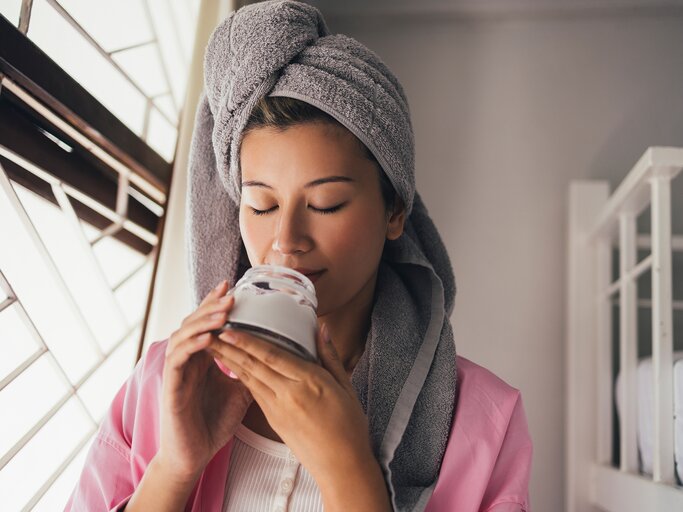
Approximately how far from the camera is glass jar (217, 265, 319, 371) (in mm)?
639

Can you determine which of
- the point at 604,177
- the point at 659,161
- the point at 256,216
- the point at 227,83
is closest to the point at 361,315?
the point at 256,216

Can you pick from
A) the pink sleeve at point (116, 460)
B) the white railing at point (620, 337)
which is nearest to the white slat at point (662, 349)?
the white railing at point (620, 337)

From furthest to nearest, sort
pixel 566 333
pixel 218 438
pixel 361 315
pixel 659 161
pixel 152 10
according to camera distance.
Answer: pixel 566 333
pixel 152 10
pixel 659 161
pixel 361 315
pixel 218 438

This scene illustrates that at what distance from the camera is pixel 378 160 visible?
92cm

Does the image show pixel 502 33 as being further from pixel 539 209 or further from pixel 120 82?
pixel 120 82

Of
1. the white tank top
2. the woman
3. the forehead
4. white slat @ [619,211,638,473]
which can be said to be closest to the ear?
the woman

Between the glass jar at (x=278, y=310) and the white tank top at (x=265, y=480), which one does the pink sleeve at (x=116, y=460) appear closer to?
the white tank top at (x=265, y=480)

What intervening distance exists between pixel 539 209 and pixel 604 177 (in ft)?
0.77

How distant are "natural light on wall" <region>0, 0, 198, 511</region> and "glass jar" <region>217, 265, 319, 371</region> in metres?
0.58

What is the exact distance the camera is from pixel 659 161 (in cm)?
131

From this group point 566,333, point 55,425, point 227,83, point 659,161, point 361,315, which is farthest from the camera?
point 566,333

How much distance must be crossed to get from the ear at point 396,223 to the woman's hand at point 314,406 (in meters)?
0.33

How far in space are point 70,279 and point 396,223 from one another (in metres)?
0.67

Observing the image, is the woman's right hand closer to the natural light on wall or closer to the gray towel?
the gray towel
